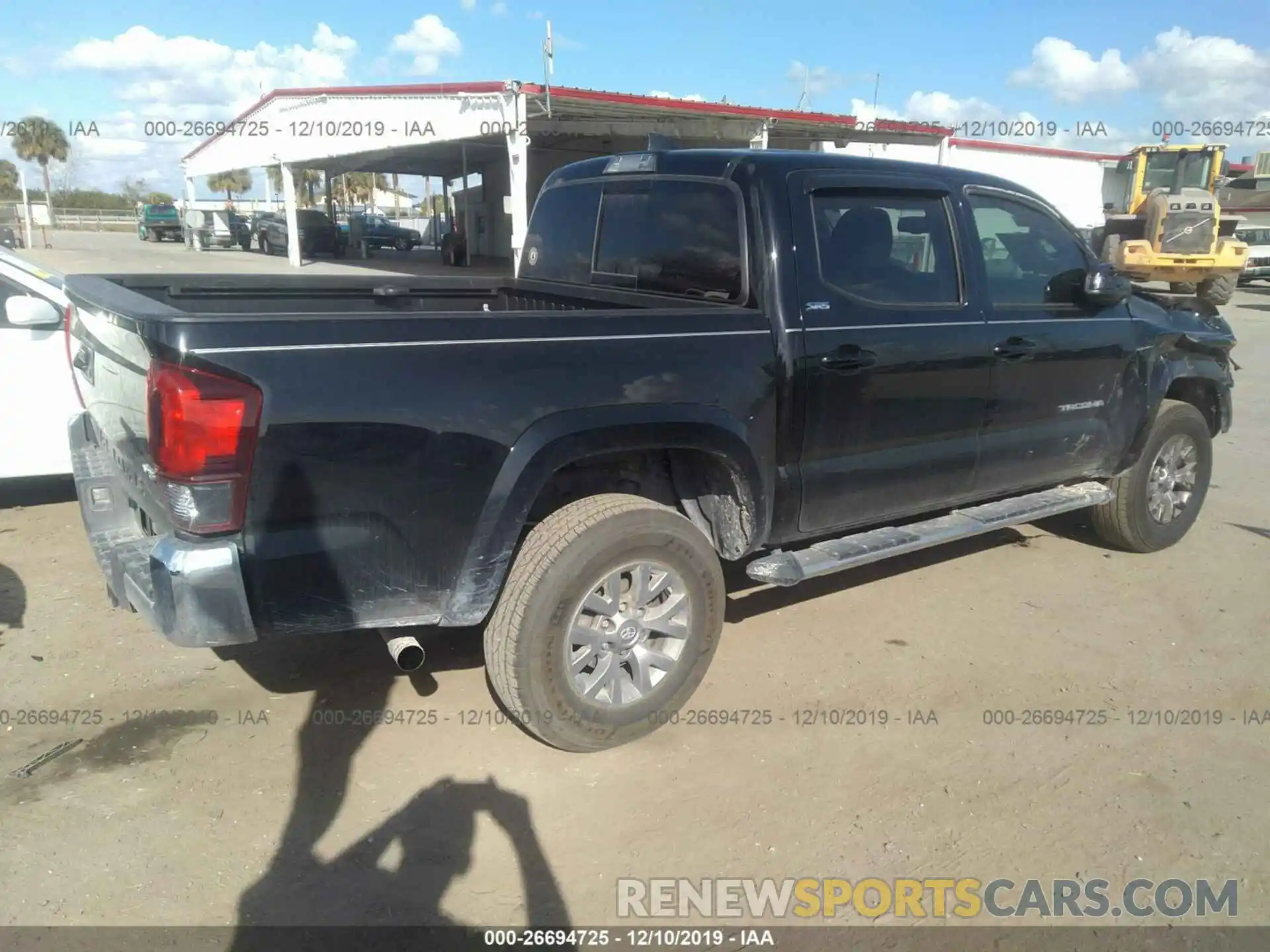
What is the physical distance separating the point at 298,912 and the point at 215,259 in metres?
31.0

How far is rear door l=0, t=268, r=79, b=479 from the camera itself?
203 inches

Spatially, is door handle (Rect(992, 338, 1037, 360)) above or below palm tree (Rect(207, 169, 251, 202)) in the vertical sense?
below

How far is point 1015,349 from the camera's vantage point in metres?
4.21

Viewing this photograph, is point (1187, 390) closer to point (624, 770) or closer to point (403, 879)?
point (624, 770)

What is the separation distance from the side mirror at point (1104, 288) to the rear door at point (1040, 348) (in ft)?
0.15

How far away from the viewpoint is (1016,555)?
17.8 feet

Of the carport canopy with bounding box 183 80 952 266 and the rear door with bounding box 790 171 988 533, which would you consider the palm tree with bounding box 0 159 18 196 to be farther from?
the rear door with bounding box 790 171 988 533

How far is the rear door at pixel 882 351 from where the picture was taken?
11.8 feet

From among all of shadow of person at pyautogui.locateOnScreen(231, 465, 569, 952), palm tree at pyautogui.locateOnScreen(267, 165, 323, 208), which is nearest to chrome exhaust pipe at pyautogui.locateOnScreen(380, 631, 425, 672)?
shadow of person at pyautogui.locateOnScreen(231, 465, 569, 952)

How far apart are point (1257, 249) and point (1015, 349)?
25.9m

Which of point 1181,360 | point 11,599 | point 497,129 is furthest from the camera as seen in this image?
point 497,129

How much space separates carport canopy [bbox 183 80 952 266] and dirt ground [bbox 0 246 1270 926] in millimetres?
7444

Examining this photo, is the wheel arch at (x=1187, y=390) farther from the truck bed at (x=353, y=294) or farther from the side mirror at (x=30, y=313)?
the side mirror at (x=30, y=313)

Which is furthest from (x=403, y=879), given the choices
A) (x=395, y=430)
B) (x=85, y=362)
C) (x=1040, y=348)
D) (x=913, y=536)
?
(x=1040, y=348)
